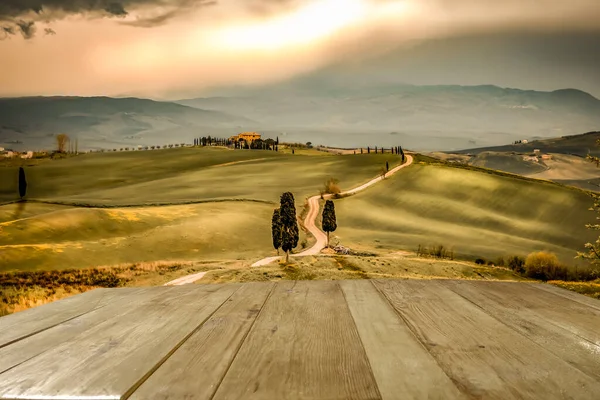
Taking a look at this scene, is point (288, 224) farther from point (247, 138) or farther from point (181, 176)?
point (247, 138)

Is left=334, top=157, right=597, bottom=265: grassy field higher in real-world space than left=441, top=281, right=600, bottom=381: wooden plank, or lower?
lower

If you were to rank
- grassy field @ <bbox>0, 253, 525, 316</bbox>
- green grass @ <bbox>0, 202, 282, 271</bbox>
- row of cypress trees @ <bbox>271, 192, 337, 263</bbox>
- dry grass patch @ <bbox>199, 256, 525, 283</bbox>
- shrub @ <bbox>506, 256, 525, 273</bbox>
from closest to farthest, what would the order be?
grassy field @ <bbox>0, 253, 525, 316</bbox>
dry grass patch @ <bbox>199, 256, 525, 283</bbox>
green grass @ <bbox>0, 202, 282, 271</bbox>
row of cypress trees @ <bbox>271, 192, 337, 263</bbox>
shrub @ <bbox>506, 256, 525, 273</bbox>

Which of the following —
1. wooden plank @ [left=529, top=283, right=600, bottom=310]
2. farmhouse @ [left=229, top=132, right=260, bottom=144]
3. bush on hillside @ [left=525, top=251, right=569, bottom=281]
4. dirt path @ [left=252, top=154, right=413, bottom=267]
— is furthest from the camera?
farmhouse @ [left=229, top=132, right=260, bottom=144]

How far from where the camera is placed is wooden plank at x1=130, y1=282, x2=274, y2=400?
1742mm

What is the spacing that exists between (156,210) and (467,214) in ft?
136

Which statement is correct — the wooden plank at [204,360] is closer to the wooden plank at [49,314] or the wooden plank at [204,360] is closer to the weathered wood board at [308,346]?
the weathered wood board at [308,346]

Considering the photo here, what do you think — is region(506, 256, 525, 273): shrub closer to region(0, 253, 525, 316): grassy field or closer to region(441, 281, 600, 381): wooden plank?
region(0, 253, 525, 316): grassy field

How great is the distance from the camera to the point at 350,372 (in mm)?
1882

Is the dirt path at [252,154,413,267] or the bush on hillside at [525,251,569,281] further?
the bush on hillside at [525,251,569,281]

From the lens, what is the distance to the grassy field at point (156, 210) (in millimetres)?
35906

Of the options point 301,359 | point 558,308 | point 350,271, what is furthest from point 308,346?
point 350,271

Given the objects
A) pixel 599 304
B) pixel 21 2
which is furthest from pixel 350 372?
pixel 21 2

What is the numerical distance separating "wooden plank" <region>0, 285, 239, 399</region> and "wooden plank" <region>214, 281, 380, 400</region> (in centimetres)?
37

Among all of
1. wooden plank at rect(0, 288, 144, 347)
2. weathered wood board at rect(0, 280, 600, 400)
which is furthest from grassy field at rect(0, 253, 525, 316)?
weathered wood board at rect(0, 280, 600, 400)
